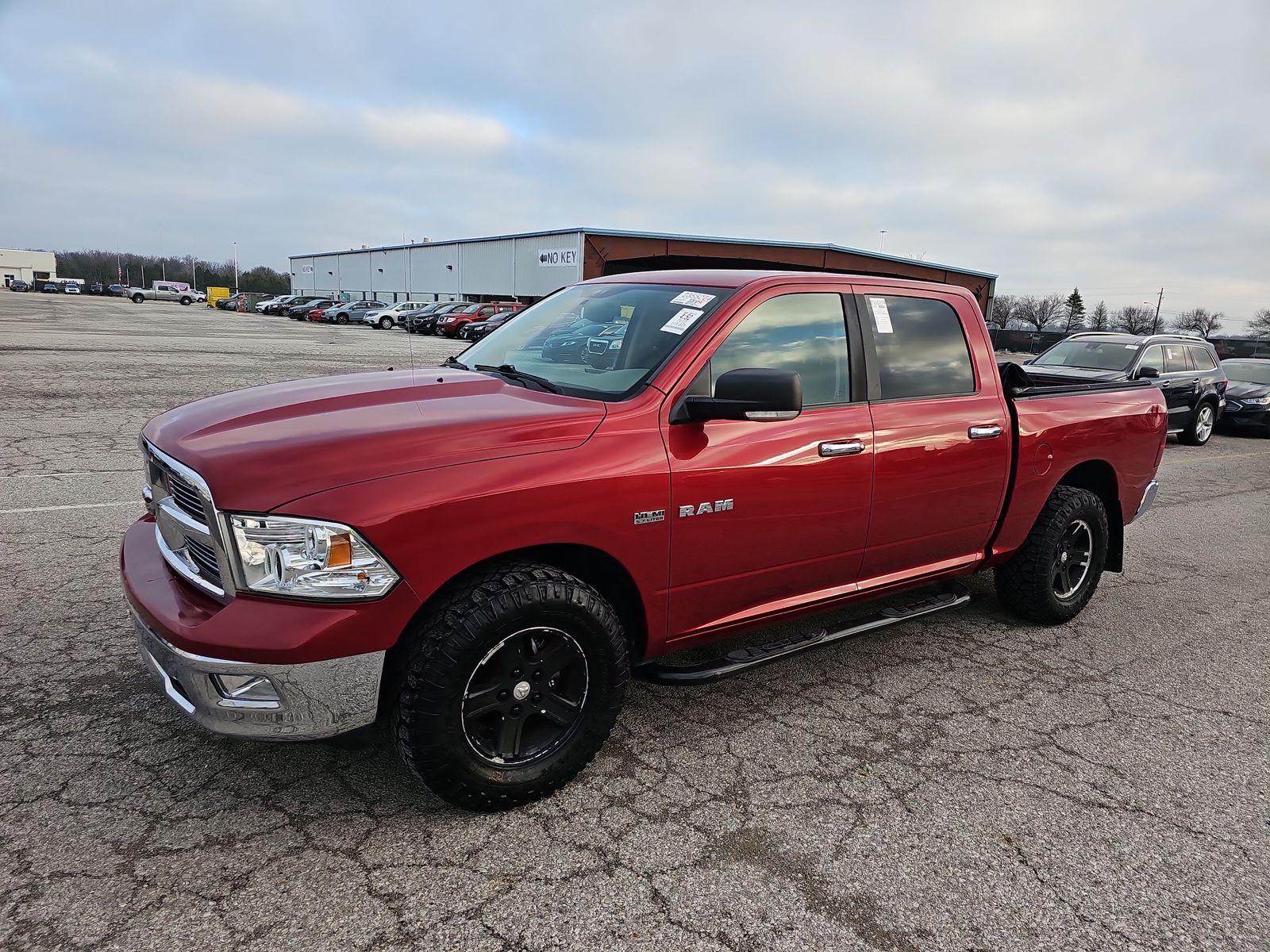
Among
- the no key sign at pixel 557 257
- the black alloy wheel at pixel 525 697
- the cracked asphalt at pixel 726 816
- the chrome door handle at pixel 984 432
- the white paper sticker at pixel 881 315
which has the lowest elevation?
the cracked asphalt at pixel 726 816

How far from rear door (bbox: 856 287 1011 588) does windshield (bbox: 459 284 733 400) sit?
94cm

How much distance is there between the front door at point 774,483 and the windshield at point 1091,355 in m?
10.9

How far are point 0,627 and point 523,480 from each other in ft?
10.3

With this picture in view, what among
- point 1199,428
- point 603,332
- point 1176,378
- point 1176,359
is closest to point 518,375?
point 603,332

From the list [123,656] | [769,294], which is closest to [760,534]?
[769,294]

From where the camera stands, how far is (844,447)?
3467mm

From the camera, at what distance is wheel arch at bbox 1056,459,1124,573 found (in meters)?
4.86

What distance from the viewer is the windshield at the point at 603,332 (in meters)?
3.26

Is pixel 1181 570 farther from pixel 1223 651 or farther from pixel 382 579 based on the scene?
pixel 382 579

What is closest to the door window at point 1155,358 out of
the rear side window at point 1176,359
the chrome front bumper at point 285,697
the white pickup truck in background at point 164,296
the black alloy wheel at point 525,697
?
the rear side window at point 1176,359

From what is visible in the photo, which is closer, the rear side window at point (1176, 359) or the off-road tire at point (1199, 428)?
the rear side window at point (1176, 359)

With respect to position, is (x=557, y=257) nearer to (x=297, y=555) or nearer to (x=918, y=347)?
(x=918, y=347)

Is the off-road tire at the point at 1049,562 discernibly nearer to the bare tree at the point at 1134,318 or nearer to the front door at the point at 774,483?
the front door at the point at 774,483

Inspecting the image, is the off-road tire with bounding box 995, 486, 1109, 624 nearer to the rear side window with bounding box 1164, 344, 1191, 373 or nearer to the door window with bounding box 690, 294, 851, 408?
the door window with bounding box 690, 294, 851, 408
